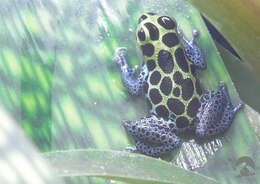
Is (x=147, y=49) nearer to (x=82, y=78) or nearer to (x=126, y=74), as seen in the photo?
(x=126, y=74)

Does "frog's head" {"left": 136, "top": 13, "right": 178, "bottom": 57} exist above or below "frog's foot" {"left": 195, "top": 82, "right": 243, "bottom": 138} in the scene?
above

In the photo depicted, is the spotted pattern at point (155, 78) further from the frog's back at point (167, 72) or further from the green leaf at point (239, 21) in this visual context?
the green leaf at point (239, 21)

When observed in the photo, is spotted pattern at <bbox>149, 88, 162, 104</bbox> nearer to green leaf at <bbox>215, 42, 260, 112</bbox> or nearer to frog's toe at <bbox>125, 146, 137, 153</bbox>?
frog's toe at <bbox>125, 146, 137, 153</bbox>

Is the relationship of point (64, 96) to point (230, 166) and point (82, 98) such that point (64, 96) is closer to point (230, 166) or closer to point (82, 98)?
point (82, 98)

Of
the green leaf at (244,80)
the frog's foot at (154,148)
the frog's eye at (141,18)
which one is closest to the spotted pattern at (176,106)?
the frog's foot at (154,148)

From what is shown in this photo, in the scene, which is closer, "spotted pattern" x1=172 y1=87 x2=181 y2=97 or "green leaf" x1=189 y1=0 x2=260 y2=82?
"green leaf" x1=189 y1=0 x2=260 y2=82

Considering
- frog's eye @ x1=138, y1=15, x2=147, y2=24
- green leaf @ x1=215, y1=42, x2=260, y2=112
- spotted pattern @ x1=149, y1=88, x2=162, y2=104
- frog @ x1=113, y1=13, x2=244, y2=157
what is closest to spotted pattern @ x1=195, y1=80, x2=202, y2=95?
frog @ x1=113, y1=13, x2=244, y2=157

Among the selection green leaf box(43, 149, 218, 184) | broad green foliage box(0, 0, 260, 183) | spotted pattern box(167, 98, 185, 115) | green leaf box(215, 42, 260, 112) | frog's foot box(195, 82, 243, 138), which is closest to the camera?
green leaf box(43, 149, 218, 184)
